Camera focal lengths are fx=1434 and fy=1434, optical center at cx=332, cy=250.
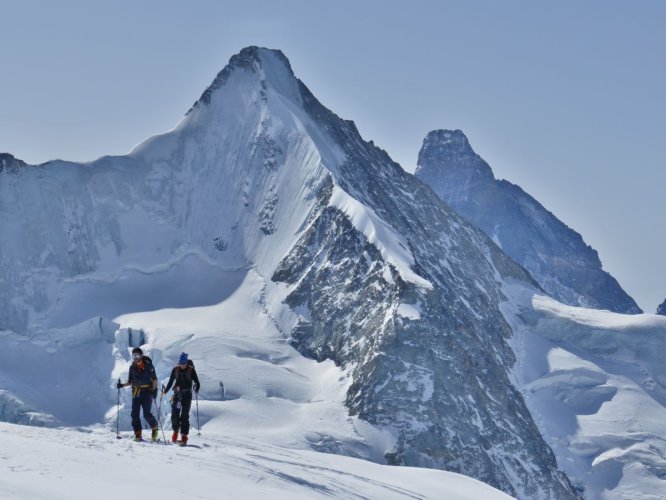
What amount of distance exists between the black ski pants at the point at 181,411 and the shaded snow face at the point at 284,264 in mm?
80967

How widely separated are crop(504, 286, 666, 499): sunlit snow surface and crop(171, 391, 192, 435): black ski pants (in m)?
117

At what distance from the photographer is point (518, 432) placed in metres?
158

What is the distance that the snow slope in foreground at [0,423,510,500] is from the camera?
40.2 meters

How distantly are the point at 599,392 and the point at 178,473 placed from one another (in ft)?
473

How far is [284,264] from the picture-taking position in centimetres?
16475

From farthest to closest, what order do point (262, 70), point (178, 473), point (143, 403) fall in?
1. point (262, 70)
2. point (143, 403)
3. point (178, 473)

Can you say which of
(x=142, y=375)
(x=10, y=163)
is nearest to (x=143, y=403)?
(x=142, y=375)

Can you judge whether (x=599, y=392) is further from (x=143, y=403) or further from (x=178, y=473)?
(x=178, y=473)

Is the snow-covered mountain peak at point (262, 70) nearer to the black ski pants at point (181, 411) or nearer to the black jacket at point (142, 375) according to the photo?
the black ski pants at point (181, 411)

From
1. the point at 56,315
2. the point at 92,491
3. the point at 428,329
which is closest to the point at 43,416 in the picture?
the point at 56,315

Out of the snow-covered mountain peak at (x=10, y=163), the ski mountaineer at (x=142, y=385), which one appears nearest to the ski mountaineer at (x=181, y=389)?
the ski mountaineer at (x=142, y=385)

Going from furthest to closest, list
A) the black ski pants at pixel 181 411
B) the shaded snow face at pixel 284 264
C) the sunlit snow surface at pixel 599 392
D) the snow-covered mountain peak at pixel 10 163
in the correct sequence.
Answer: the sunlit snow surface at pixel 599 392 → the snow-covered mountain peak at pixel 10 163 → the shaded snow face at pixel 284 264 → the black ski pants at pixel 181 411

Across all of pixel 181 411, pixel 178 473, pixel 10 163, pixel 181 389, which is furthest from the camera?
pixel 10 163

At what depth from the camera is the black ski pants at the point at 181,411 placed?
52.9 meters
